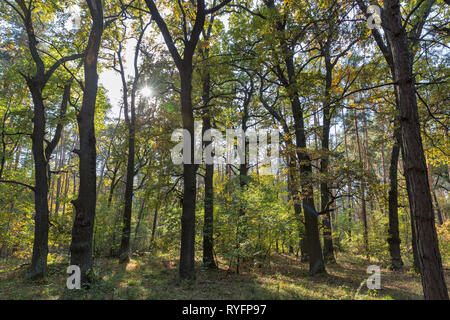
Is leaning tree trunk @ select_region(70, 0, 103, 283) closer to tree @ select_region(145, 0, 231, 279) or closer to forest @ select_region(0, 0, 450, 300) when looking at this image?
forest @ select_region(0, 0, 450, 300)

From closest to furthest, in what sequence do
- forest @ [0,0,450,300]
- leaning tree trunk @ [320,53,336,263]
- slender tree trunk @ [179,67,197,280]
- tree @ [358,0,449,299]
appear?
1. tree @ [358,0,449,299]
2. forest @ [0,0,450,300]
3. slender tree trunk @ [179,67,197,280]
4. leaning tree trunk @ [320,53,336,263]

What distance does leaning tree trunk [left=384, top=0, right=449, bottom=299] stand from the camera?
377 cm

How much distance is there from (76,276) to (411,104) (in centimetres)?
834

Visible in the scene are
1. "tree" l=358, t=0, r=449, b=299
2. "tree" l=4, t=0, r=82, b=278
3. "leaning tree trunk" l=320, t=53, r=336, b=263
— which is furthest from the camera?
"leaning tree trunk" l=320, t=53, r=336, b=263

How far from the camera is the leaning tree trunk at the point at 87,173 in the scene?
6.35 metres

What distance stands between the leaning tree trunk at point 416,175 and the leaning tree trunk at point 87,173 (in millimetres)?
7264

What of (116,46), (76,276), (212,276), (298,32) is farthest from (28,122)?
(298,32)

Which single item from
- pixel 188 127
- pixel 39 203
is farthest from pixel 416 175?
pixel 39 203

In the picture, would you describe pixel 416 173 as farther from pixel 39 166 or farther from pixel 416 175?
pixel 39 166

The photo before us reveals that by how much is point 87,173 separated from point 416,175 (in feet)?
24.5

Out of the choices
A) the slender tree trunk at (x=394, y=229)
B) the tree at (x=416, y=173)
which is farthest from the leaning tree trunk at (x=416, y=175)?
the slender tree trunk at (x=394, y=229)

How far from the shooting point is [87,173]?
264 inches

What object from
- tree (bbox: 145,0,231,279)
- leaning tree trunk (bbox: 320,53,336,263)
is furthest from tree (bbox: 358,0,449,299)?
tree (bbox: 145,0,231,279)

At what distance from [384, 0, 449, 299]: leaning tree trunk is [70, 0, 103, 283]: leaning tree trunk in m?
7.26
